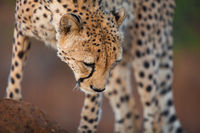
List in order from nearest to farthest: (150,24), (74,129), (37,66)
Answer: (150,24) < (74,129) < (37,66)

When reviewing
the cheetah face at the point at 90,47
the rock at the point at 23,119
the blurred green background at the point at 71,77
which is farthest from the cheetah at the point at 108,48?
the blurred green background at the point at 71,77

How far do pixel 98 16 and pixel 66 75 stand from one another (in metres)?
4.49

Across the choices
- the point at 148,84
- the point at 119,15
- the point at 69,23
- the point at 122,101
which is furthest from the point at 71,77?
the point at 69,23

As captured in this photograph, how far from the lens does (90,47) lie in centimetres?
306

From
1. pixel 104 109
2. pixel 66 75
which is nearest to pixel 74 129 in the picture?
pixel 104 109

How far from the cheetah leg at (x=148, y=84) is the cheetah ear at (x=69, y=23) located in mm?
1360

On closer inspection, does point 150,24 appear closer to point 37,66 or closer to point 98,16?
point 98,16

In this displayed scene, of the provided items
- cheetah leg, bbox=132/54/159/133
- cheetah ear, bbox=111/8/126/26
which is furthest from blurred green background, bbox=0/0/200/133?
Result: cheetah ear, bbox=111/8/126/26

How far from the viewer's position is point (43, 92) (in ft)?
24.3

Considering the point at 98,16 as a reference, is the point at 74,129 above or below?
below

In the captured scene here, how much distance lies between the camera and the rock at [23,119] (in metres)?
2.74

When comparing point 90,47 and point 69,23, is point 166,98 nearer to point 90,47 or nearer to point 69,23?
point 90,47

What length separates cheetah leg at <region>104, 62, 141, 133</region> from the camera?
4637 mm

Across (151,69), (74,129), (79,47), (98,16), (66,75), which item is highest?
(98,16)
